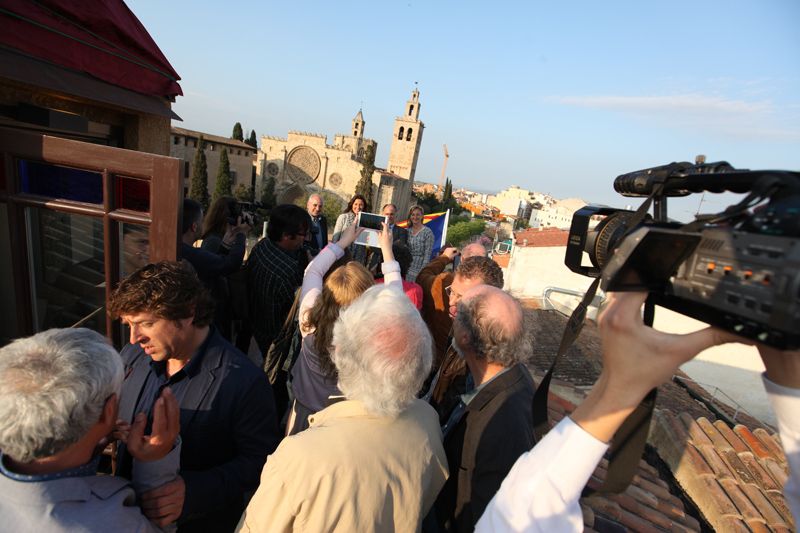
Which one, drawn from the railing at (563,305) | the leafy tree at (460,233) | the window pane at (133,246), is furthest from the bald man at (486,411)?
the leafy tree at (460,233)

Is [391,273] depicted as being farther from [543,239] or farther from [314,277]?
[543,239]

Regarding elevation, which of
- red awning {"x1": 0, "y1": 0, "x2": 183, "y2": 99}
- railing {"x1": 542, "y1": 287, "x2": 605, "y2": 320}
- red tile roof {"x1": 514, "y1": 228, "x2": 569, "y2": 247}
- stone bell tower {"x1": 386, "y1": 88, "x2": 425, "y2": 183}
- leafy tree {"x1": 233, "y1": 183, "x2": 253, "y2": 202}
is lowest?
leafy tree {"x1": 233, "y1": 183, "x2": 253, "y2": 202}

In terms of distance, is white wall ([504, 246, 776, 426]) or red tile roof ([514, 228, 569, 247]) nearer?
white wall ([504, 246, 776, 426])

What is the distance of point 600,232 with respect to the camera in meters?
1.26

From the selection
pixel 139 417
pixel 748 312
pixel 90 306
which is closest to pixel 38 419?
pixel 139 417

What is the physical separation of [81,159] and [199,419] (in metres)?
1.33

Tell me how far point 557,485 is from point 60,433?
47.7 inches

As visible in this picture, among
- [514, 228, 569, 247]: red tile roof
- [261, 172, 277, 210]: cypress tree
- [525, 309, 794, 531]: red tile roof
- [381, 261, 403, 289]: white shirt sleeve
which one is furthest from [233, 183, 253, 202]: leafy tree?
[525, 309, 794, 531]: red tile roof

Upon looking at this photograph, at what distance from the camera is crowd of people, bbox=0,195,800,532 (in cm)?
81

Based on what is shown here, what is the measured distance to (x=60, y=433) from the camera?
1033 mm

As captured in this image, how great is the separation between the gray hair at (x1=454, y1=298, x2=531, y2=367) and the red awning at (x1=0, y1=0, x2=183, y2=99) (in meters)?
2.47

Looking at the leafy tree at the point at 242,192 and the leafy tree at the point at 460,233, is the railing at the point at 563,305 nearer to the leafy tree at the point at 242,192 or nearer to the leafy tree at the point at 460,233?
the leafy tree at the point at 460,233

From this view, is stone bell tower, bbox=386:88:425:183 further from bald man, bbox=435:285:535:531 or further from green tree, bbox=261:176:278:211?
bald man, bbox=435:285:535:531

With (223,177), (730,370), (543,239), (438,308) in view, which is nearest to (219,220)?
(438,308)
